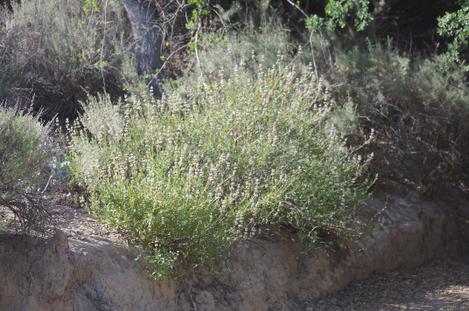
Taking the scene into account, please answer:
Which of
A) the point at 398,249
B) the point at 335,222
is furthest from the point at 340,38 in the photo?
the point at 335,222

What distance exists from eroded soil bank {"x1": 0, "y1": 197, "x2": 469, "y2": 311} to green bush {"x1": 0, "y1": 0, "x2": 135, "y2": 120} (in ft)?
9.46

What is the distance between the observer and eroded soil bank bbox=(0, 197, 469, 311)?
6164 mm

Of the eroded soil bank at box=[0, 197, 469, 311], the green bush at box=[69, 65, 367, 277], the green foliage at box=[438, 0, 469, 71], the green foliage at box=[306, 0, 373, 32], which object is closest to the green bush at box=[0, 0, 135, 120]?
the green bush at box=[69, 65, 367, 277]

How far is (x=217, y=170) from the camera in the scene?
23.8 feet

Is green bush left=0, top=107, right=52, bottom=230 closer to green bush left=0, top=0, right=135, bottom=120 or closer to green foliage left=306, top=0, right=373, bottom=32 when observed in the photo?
green bush left=0, top=0, right=135, bottom=120

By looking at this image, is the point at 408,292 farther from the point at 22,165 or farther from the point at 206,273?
the point at 22,165

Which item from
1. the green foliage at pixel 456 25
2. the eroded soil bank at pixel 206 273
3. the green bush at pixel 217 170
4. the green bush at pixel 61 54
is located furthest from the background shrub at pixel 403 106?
the green bush at pixel 61 54

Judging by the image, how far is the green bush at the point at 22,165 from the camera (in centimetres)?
590

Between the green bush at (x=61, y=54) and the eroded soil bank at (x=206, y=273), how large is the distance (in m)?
2.88

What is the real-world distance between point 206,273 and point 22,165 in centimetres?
209

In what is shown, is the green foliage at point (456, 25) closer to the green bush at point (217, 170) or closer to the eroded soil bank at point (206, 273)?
the green bush at point (217, 170)

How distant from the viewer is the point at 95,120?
811cm

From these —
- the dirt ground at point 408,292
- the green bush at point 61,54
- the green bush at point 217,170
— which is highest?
the green bush at point 61,54

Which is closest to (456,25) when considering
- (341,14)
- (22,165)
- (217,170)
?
(341,14)
